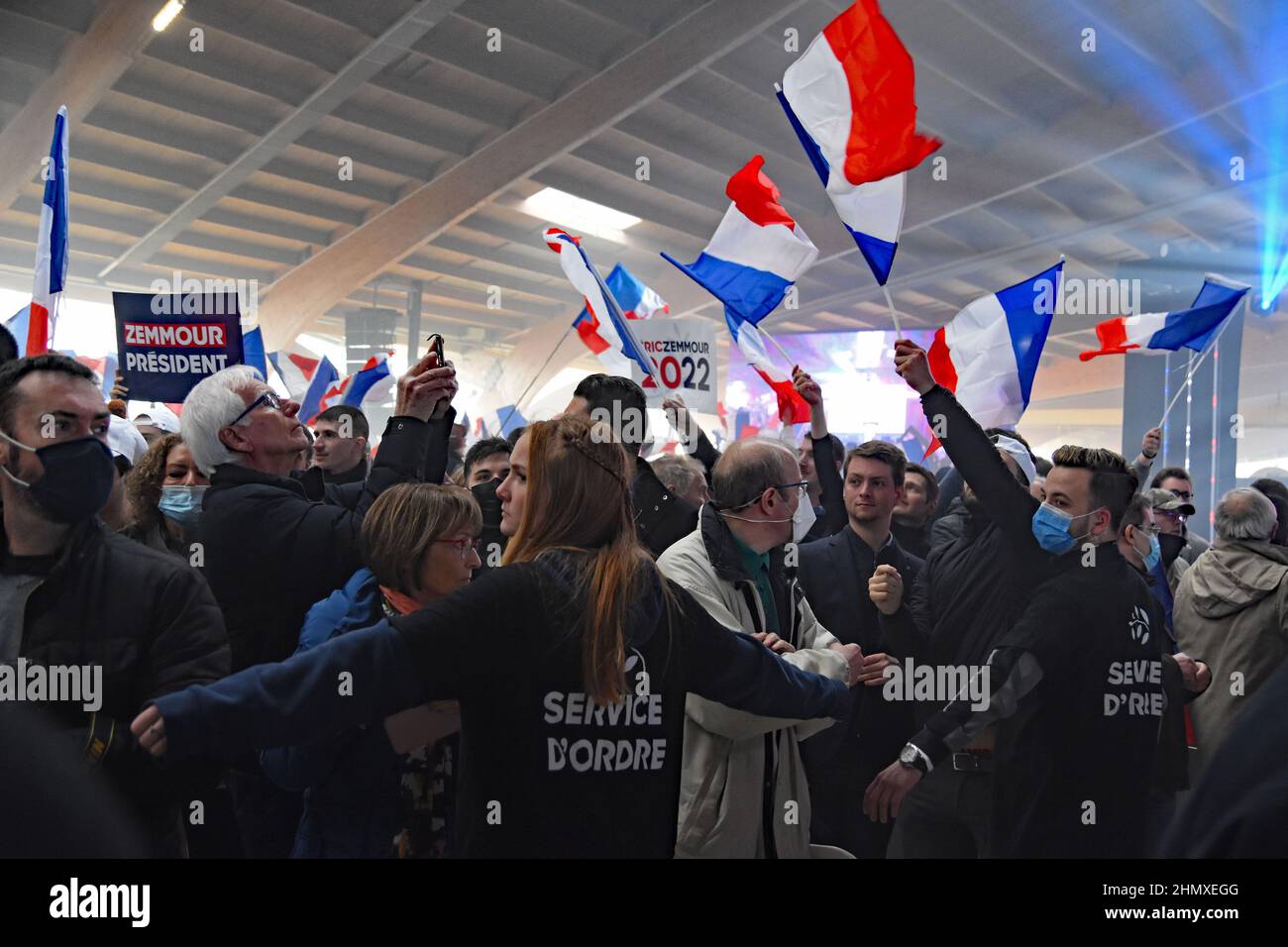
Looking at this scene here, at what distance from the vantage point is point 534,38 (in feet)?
36.0

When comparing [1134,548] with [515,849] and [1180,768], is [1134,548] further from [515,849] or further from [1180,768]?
[515,849]

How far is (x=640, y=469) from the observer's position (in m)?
3.61

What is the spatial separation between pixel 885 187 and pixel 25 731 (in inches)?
129

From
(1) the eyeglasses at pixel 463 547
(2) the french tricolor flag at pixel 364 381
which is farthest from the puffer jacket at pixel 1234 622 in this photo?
(2) the french tricolor flag at pixel 364 381

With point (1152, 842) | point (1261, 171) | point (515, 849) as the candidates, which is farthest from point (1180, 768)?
point (1261, 171)

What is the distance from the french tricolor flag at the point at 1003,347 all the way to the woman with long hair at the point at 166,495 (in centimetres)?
307

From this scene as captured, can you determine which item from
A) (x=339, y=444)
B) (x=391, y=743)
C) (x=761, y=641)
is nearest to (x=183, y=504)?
(x=391, y=743)

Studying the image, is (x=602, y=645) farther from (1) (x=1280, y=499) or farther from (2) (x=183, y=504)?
(1) (x=1280, y=499)

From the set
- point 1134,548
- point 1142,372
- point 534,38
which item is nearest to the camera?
point 1134,548

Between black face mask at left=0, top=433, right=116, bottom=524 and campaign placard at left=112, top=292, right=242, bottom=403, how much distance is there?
209cm

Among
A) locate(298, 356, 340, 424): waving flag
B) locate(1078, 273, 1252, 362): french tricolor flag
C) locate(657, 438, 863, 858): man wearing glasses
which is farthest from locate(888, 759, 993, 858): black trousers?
locate(298, 356, 340, 424): waving flag

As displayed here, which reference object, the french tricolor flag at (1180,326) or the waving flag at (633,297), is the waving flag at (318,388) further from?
the french tricolor flag at (1180,326)

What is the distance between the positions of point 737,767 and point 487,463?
7.09 feet

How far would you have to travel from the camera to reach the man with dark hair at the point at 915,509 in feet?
16.1
